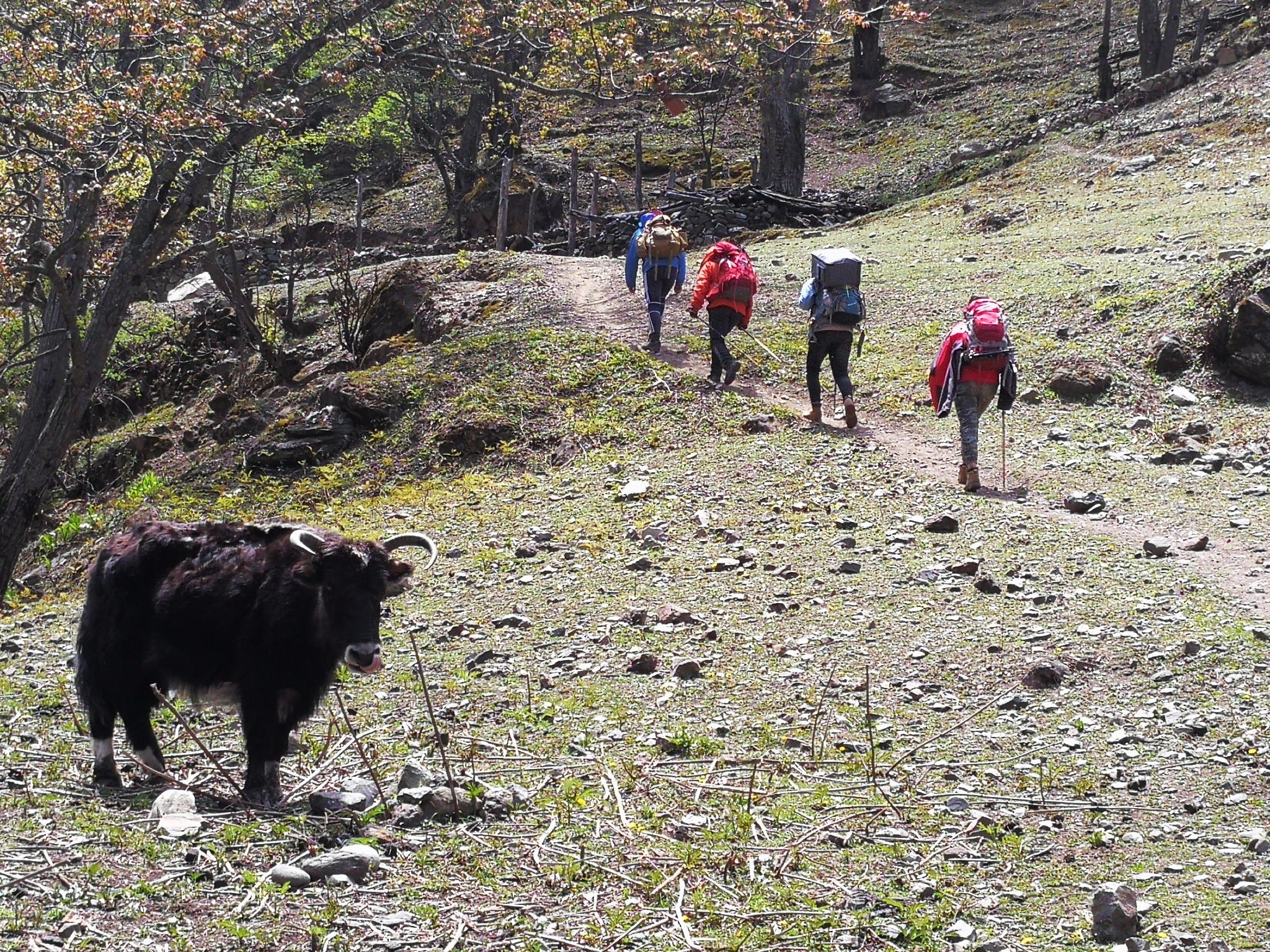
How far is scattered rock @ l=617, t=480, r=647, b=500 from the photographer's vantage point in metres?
13.3

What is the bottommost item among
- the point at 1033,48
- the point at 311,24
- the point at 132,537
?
the point at 132,537

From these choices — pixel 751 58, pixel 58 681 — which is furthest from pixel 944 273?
pixel 58 681

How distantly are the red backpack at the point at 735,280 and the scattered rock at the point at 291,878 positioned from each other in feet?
36.5

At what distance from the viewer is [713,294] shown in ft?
52.2

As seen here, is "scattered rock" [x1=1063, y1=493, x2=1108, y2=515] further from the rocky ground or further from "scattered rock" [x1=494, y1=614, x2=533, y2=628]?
"scattered rock" [x1=494, y1=614, x2=533, y2=628]

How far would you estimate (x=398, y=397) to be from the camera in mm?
17859

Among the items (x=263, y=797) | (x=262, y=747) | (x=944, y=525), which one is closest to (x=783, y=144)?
(x=944, y=525)

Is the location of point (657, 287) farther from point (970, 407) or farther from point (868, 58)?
point (868, 58)

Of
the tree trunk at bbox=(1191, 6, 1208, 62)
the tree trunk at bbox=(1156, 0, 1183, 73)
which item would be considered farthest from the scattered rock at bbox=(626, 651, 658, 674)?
the tree trunk at bbox=(1191, 6, 1208, 62)

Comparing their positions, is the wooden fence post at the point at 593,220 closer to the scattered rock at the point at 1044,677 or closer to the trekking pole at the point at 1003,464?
the trekking pole at the point at 1003,464

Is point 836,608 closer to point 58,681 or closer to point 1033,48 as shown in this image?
point 58,681

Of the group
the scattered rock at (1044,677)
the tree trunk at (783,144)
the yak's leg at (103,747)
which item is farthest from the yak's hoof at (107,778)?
the tree trunk at (783,144)

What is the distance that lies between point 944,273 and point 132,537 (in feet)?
51.9

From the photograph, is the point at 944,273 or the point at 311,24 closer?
the point at 311,24
